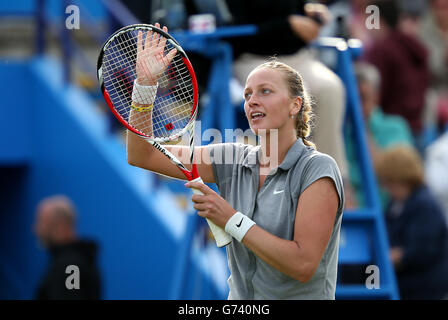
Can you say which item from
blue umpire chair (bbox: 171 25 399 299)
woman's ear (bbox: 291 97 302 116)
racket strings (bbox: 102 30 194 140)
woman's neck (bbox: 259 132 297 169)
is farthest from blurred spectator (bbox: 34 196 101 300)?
woman's ear (bbox: 291 97 302 116)

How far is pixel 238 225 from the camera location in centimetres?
241

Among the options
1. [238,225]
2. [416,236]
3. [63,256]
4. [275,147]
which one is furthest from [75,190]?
[238,225]

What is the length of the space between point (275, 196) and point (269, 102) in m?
0.28

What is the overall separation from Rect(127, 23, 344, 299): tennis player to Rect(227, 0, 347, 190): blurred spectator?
134cm

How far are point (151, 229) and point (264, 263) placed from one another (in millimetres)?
3316

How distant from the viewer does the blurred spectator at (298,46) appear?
3.93 m

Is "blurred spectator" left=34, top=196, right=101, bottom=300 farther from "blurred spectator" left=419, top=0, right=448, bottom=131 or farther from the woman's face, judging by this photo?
"blurred spectator" left=419, top=0, right=448, bottom=131

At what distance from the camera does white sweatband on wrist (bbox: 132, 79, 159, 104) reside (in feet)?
8.42

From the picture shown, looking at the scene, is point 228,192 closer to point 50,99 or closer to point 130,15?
point 130,15

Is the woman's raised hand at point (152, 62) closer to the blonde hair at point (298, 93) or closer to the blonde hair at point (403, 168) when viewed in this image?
the blonde hair at point (298, 93)

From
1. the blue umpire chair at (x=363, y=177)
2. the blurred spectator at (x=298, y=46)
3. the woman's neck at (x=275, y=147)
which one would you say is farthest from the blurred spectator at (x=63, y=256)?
the woman's neck at (x=275, y=147)

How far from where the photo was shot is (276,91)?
2512 mm
